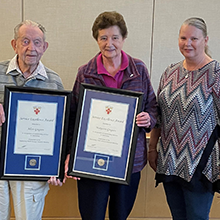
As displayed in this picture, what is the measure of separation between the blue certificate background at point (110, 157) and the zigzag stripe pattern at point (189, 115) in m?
0.28

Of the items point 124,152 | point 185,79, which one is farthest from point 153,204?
point 185,79

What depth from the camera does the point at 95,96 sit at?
5.52ft

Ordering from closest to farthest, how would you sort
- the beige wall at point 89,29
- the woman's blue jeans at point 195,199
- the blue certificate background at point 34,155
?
1. the blue certificate background at point 34,155
2. the woman's blue jeans at point 195,199
3. the beige wall at point 89,29

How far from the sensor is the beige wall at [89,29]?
2.51m

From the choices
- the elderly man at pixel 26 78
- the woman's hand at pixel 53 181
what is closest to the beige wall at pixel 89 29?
the elderly man at pixel 26 78

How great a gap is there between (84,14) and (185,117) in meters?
1.35

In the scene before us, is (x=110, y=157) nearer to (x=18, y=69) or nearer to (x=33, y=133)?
(x=33, y=133)

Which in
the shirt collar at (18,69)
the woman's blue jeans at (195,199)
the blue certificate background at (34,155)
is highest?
the shirt collar at (18,69)

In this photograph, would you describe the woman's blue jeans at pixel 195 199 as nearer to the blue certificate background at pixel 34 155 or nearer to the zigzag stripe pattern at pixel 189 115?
the zigzag stripe pattern at pixel 189 115

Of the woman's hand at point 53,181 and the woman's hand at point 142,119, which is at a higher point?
the woman's hand at point 142,119

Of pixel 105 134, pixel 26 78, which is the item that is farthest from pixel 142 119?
pixel 26 78

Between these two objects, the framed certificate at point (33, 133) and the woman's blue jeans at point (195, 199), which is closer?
the framed certificate at point (33, 133)

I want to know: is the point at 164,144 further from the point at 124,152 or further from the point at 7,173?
the point at 7,173

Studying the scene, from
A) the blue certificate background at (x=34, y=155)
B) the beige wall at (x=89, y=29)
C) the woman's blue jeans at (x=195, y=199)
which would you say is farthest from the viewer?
the beige wall at (x=89, y=29)
